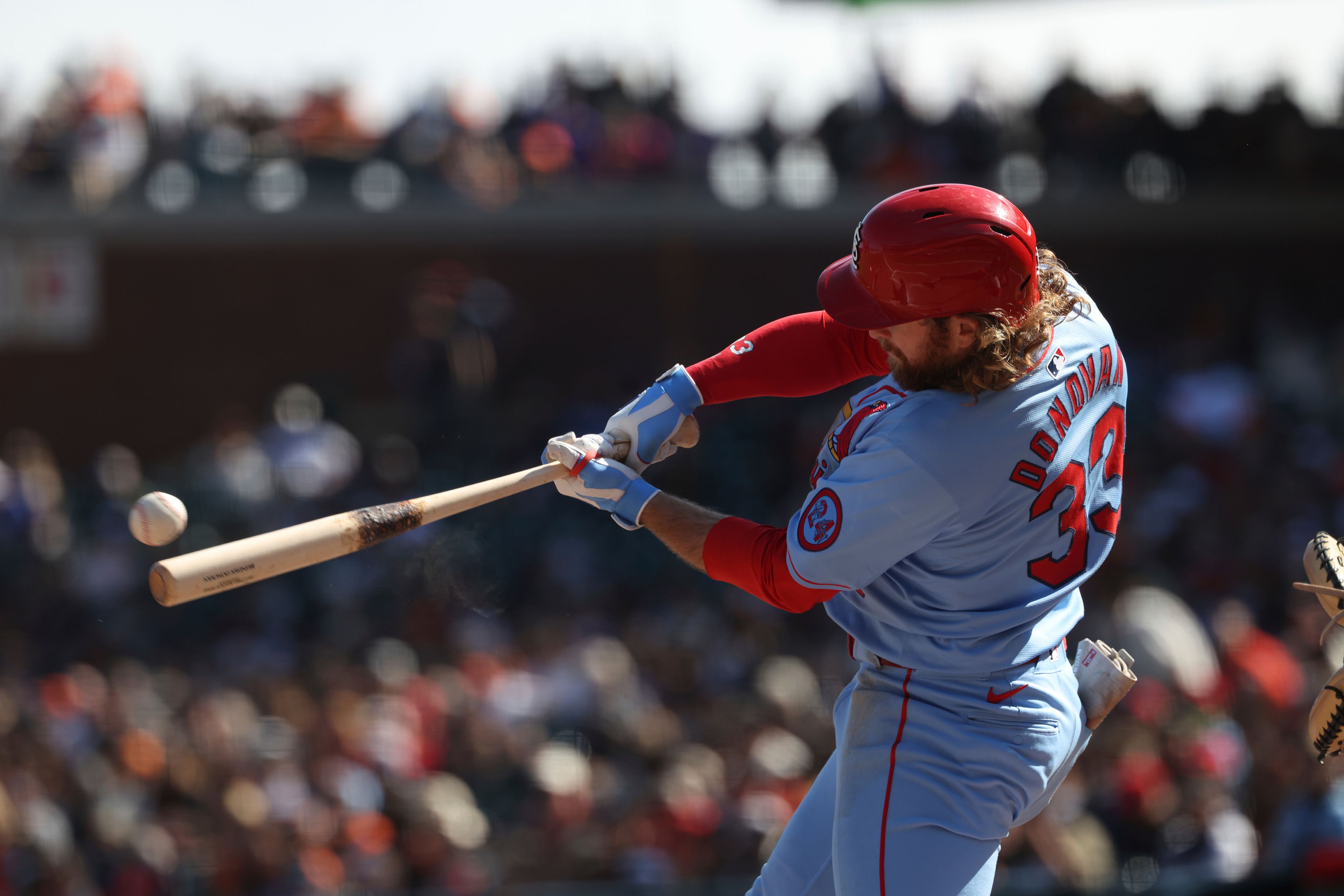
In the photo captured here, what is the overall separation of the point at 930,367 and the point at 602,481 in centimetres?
63

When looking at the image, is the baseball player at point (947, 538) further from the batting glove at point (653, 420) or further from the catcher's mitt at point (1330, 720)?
the catcher's mitt at point (1330, 720)

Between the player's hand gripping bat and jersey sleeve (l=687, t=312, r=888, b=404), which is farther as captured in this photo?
jersey sleeve (l=687, t=312, r=888, b=404)

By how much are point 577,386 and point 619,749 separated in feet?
14.6

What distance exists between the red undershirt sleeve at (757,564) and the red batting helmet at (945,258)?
15.4 inches

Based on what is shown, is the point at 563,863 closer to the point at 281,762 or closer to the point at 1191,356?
the point at 281,762

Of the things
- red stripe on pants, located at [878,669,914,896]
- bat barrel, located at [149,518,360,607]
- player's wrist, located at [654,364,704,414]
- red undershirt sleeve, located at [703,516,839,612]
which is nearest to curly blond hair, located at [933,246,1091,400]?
red undershirt sleeve, located at [703,516,839,612]

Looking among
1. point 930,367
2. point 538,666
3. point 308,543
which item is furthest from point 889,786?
point 538,666

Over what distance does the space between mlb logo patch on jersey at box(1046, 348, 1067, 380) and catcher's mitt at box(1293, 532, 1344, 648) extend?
59 cm

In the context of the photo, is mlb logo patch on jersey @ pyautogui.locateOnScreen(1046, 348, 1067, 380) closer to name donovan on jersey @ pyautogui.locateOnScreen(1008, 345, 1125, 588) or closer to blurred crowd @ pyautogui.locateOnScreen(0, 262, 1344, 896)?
name donovan on jersey @ pyautogui.locateOnScreen(1008, 345, 1125, 588)

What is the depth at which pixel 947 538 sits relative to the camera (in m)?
2.09

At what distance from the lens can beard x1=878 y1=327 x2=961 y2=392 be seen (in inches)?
83.4

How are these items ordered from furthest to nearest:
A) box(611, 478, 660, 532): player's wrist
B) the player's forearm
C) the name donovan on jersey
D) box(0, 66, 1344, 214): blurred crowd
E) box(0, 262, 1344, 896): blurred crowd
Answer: box(0, 66, 1344, 214): blurred crowd
box(0, 262, 1344, 896): blurred crowd
box(611, 478, 660, 532): player's wrist
the player's forearm
the name donovan on jersey

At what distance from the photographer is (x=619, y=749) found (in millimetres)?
6613

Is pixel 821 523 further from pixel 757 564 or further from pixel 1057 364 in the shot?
pixel 1057 364
